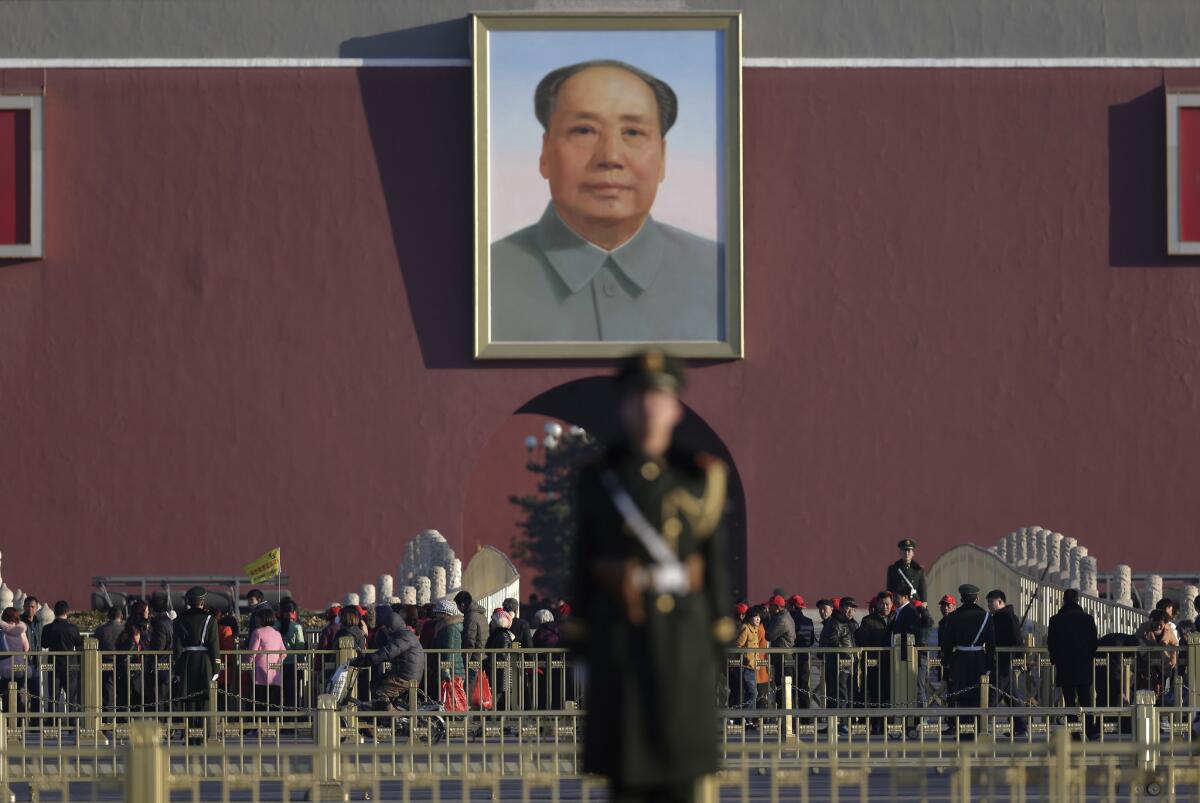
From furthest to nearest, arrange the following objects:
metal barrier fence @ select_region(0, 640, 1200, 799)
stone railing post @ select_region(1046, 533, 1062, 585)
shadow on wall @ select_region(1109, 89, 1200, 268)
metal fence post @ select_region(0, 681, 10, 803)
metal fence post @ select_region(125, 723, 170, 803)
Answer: shadow on wall @ select_region(1109, 89, 1200, 268)
stone railing post @ select_region(1046, 533, 1062, 585)
metal barrier fence @ select_region(0, 640, 1200, 799)
metal fence post @ select_region(0, 681, 10, 803)
metal fence post @ select_region(125, 723, 170, 803)

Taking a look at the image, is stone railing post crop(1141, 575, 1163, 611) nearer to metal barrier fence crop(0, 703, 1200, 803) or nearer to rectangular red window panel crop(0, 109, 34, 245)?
metal barrier fence crop(0, 703, 1200, 803)

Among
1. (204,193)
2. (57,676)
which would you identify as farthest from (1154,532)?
(57,676)

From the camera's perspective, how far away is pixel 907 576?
23.3 m

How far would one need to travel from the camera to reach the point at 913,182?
2983 centimetres

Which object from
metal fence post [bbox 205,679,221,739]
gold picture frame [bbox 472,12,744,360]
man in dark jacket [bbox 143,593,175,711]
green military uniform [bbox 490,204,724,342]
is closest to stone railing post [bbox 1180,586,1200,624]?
green military uniform [bbox 490,204,724,342]

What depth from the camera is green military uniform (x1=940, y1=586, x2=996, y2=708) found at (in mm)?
18203

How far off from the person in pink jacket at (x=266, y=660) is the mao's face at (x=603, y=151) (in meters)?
11.1

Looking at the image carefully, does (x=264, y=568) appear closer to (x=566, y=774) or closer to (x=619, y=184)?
(x=619, y=184)

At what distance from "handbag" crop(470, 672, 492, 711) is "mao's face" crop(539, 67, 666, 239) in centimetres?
1182

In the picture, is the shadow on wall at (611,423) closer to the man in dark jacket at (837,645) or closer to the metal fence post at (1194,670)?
the man in dark jacket at (837,645)

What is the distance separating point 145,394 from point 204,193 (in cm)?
277

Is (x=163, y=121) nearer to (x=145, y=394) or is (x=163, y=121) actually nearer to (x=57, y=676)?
(x=145, y=394)

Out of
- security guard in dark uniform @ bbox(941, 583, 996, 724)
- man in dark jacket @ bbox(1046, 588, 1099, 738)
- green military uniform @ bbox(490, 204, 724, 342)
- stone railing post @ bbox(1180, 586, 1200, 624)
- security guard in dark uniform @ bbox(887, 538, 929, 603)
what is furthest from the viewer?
green military uniform @ bbox(490, 204, 724, 342)

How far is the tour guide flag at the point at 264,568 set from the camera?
87.7 feet
